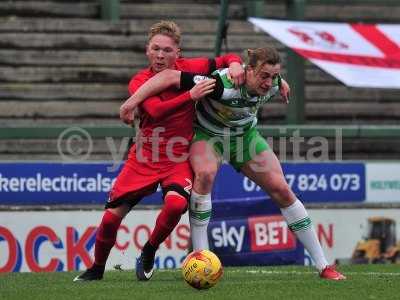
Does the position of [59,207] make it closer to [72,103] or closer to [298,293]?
[72,103]

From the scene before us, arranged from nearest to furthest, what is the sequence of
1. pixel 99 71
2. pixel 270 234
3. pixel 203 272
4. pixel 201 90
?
pixel 203 272 < pixel 201 90 < pixel 270 234 < pixel 99 71

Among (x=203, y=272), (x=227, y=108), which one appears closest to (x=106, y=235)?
(x=203, y=272)

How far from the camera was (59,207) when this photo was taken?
12.9 metres

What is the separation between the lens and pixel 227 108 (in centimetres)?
906

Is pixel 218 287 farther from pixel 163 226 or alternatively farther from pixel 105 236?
pixel 105 236

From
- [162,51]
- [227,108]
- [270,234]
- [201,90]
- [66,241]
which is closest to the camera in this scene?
[201,90]

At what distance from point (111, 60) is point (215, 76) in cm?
691

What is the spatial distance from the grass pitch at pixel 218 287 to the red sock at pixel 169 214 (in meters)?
0.38

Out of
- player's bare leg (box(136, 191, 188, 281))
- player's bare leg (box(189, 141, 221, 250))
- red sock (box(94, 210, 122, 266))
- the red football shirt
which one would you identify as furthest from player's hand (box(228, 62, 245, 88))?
red sock (box(94, 210, 122, 266))

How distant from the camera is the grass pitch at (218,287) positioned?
7.91m

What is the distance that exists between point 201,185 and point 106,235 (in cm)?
78

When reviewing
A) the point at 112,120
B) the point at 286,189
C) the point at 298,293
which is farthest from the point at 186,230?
the point at 298,293

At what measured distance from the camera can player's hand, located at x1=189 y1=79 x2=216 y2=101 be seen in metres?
8.72

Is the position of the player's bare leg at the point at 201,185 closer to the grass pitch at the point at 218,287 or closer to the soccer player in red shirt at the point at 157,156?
the soccer player in red shirt at the point at 157,156
